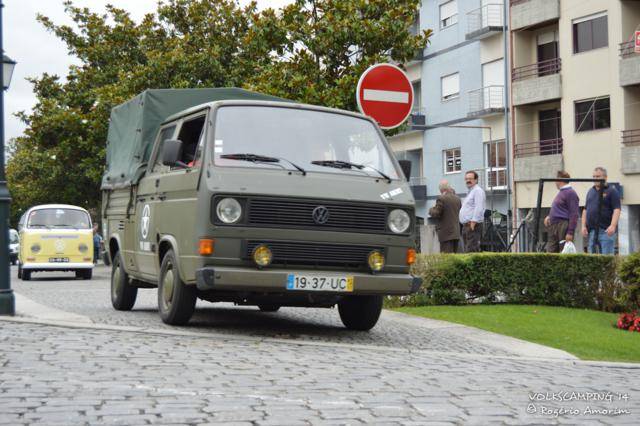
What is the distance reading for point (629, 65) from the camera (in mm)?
33625

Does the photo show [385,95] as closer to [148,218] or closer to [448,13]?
[148,218]

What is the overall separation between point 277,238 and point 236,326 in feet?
6.19

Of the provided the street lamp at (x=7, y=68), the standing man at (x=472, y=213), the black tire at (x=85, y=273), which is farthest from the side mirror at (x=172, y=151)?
the black tire at (x=85, y=273)

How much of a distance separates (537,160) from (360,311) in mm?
29738

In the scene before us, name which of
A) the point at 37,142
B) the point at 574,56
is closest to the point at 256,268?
the point at 574,56

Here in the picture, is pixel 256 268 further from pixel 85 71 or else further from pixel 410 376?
pixel 85 71

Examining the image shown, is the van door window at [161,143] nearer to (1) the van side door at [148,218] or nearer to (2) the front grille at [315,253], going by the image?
(1) the van side door at [148,218]

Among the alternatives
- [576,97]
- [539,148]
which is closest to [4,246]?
[576,97]

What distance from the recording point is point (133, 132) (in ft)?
40.2

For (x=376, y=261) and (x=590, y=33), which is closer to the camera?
(x=376, y=261)

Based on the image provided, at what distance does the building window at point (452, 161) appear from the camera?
4437 centimetres

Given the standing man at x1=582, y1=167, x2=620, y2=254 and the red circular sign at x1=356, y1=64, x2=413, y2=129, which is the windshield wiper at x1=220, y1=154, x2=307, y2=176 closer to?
the red circular sign at x1=356, y1=64, x2=413, y2=129

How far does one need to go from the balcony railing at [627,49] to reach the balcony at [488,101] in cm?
720

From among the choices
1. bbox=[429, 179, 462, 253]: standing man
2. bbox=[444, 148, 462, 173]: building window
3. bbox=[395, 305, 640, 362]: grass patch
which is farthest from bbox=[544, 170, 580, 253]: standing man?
bbox=[444, 148, 462, 173]: building window
